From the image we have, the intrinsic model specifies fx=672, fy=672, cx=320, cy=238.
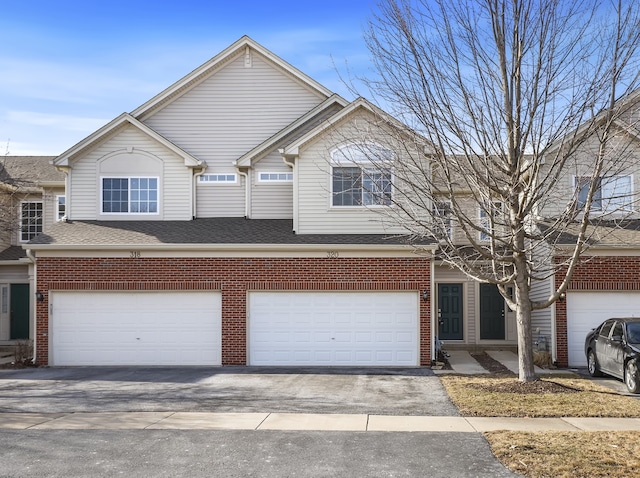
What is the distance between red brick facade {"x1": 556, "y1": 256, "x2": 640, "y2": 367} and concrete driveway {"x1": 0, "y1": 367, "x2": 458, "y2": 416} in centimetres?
376

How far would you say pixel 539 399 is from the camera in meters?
12.5

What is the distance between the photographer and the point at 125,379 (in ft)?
51.6

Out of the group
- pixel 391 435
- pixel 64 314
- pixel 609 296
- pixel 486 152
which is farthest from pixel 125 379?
pixel 609 296

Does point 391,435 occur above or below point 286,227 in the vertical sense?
below

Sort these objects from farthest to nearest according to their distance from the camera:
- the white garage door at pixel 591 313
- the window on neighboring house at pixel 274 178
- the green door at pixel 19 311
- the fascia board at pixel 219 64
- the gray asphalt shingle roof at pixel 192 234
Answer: the green door at pixel 19 311, the fascia board at pixel 219 64, the window on neighboring house at pixel 274 178, the gray asphalt shingle roof at pixel 192 234, the white garage door at pixel 591 313

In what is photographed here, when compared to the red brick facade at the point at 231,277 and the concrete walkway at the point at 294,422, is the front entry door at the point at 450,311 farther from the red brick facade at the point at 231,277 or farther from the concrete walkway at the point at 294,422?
the concrete walkway at the point at 294,422

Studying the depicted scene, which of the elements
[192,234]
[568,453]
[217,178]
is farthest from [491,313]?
[568,453]

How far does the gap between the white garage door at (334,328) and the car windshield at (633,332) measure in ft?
17.6

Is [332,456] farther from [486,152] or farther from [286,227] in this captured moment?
[286,227]

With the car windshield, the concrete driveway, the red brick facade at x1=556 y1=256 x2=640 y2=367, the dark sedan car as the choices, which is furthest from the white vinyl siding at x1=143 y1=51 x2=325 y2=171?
the car windshield

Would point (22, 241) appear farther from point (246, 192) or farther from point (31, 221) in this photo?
point (246, 192)

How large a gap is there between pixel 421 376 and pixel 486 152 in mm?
5730

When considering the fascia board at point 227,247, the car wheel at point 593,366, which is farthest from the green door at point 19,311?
the car wheel at point 593,366

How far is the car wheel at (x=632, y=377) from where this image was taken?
43.3ft
